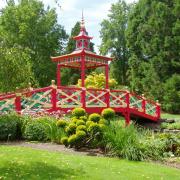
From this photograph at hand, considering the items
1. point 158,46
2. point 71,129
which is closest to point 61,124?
point 71,129

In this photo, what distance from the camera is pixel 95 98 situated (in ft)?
62.7

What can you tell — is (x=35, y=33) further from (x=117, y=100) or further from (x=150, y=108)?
(x=117, y=100)

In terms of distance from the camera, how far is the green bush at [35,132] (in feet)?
41.0

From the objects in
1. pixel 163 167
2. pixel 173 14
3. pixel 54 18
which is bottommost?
pixel 163 167

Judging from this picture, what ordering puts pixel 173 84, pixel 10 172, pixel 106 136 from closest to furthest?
pixel 10 172 → pixel 106 136 → pixel 173 84

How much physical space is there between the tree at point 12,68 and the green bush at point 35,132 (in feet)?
4.68

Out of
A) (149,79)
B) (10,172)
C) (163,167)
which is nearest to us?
(10,172)

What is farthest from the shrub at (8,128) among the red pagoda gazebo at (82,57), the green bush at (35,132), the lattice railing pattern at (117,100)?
the lattice railing pattern at (117,100)

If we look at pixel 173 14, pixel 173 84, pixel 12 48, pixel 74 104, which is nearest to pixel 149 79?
pixel 173 84

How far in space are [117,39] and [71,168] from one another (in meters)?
40.0

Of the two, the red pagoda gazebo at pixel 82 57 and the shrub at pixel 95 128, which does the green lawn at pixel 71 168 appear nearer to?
the shrub at pixel 95 128

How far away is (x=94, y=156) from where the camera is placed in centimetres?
1012

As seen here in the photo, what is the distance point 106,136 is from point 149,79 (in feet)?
71.1

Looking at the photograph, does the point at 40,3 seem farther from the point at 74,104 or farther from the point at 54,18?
the point at 74,104
